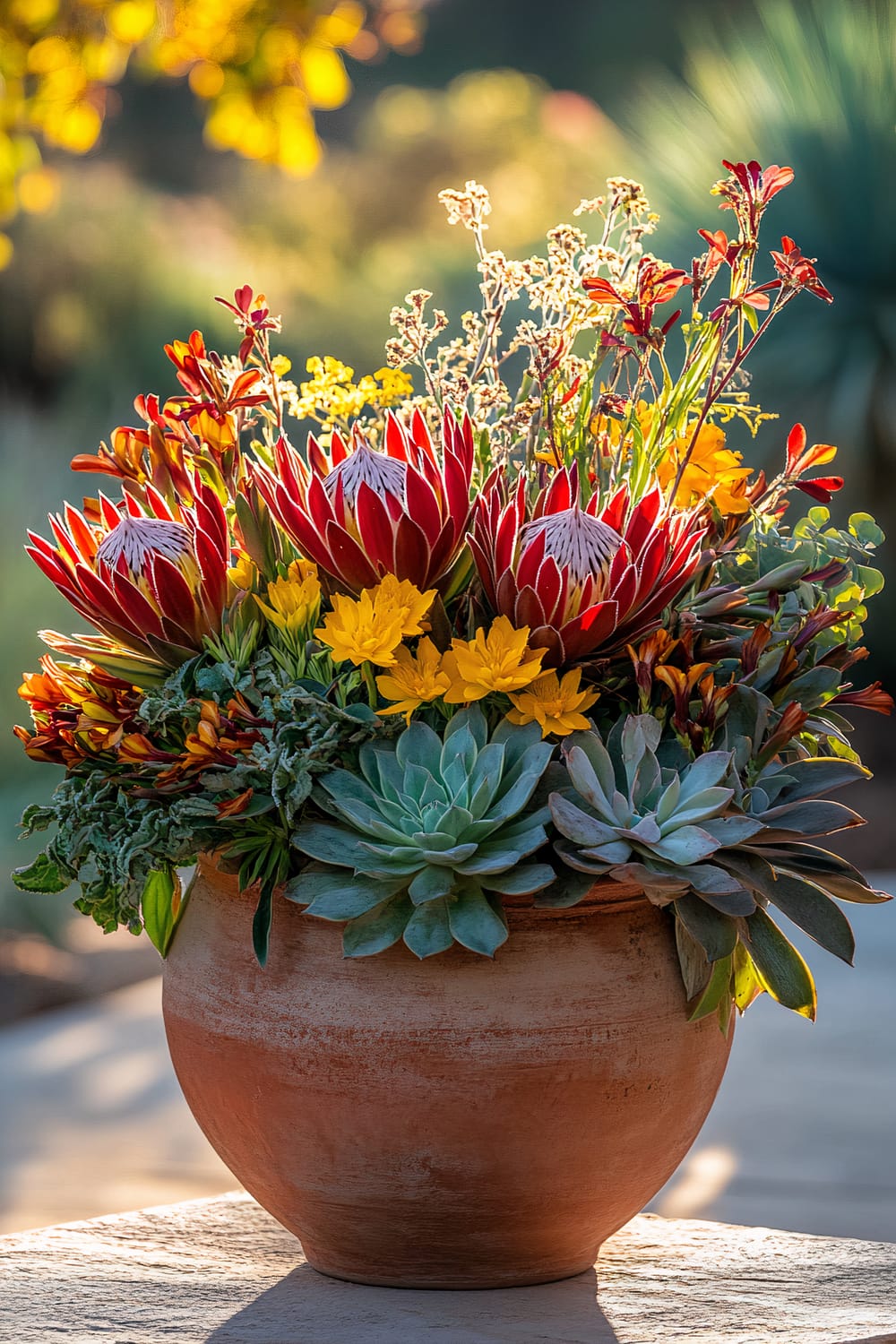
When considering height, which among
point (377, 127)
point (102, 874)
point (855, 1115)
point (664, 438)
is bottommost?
point (855, 1115)

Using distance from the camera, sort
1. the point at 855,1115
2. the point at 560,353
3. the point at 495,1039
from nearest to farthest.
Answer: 1. the point at 495,1039
2. the point at 560,353
3. the point at 855,1115

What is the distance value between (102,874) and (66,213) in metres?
3.70

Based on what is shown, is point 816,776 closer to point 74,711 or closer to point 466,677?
point 466,677

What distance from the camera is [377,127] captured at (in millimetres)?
6348

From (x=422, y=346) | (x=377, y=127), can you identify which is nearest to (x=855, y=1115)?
(x=422, y=346)

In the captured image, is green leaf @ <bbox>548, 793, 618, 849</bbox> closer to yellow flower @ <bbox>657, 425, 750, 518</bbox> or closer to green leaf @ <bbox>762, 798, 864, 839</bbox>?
green leaf @ <bbox>762, 798, 864, 839</bbox>

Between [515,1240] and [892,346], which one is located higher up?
[892,346]

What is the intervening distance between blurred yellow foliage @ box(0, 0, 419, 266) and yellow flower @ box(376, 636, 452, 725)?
4.55 feet

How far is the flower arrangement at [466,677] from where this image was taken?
0.79 m

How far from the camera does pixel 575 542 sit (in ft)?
2.63

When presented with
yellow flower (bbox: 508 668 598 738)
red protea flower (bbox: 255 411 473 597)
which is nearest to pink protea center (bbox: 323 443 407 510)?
red protea flower (bbox: 255 411 473 597)

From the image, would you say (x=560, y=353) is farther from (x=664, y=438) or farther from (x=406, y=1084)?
(x=406, y=1084)

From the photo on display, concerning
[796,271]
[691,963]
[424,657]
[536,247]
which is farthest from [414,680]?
[536,247]

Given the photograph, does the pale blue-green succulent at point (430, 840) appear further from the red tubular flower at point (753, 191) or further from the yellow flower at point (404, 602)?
the red tubular flower at point (753, 191)
